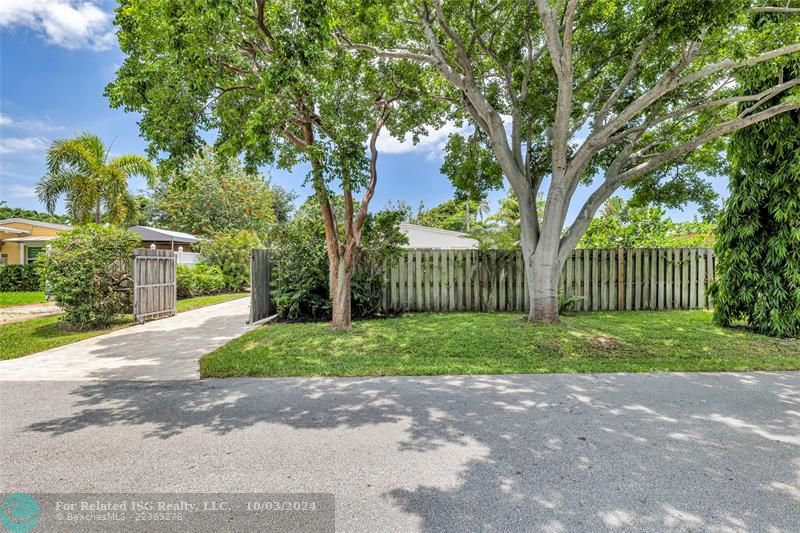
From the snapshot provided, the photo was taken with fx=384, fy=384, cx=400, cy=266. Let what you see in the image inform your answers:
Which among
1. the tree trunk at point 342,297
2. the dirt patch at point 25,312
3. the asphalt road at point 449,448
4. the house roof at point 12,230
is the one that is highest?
the house roof at point 12,230

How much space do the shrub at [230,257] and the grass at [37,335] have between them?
25.3 feet

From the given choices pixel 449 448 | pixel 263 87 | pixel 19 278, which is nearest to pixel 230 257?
pixel 19 278

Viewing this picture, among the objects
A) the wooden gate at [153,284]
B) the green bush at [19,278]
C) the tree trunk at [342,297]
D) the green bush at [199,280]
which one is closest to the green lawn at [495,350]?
the tree trunk at [342,297]

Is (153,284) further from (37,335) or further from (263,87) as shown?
(263,87)

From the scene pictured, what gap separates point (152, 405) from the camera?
12.6ft

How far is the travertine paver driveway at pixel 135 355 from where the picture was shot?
494cm

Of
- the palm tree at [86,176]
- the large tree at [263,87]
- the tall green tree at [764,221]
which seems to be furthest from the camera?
the palm tree at [86,176]

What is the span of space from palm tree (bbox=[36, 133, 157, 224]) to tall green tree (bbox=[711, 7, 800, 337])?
17.2 metres

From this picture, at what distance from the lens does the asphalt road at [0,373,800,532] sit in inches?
85.5

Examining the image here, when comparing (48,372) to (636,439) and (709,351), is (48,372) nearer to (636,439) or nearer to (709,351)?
(636,439)

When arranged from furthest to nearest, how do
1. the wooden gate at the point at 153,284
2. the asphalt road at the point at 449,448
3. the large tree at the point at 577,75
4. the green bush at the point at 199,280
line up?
the green bush at the point at 199,280 < the wooden gate at the point at 153,284 < the large tree at the point at 577,75 < the asphalt road at the point at 449,448

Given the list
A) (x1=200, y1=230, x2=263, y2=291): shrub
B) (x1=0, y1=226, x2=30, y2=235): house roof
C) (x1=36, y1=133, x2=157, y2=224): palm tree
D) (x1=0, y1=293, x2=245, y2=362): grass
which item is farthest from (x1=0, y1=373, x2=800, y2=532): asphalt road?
(x1=0, y1=226, x2=30, y2=235): house roof

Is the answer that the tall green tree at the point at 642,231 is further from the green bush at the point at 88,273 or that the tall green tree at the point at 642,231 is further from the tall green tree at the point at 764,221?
the green bush at the point at 88,273

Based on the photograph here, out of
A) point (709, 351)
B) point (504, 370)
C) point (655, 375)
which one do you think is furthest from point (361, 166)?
point (709, 351)
